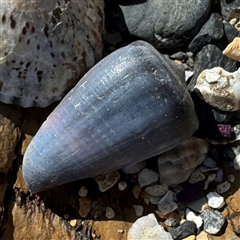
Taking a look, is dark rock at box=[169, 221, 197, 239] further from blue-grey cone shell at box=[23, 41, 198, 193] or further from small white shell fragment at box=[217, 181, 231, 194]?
blue-grey cone shell at box=[23, 41, 198, 193]

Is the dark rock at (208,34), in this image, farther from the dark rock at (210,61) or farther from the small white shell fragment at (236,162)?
the small white shell fragment at (236,162)

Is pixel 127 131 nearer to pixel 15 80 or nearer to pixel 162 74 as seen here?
pixel 162 74

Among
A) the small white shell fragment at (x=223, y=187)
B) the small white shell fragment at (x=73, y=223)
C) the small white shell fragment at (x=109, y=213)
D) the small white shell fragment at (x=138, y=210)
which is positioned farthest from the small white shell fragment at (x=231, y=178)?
the small white shell fragment at (x=73, y=223)

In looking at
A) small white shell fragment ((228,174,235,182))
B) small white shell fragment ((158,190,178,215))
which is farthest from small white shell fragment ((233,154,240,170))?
small white shell fragment ((158,190,178,215))

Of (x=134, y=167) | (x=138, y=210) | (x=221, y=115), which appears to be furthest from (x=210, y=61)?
(x=138, y=210)

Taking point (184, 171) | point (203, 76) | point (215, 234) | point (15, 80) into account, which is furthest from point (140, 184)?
point (15, 80)

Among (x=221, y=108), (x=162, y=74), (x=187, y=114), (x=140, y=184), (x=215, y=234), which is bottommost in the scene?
(x=215, y=234)
